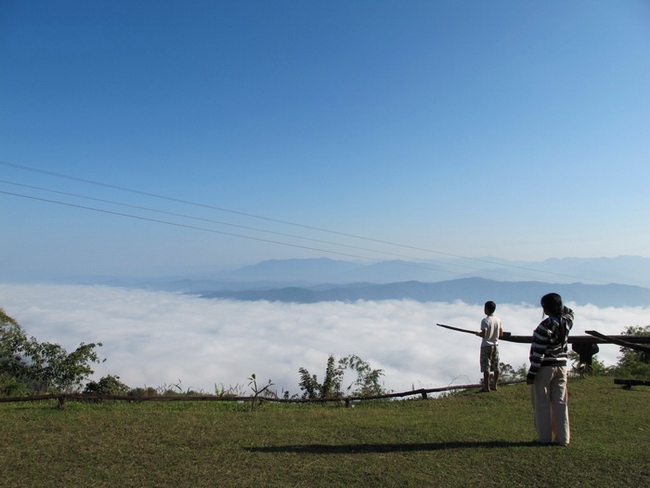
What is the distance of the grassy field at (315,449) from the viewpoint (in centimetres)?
546

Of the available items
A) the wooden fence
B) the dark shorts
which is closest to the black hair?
the dark shorts

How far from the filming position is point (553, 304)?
6566 millimetres

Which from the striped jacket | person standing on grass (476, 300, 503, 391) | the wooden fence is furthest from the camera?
person standing on grass (476, 300, 503, 391)

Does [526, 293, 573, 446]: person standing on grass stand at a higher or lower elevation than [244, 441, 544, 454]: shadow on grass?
higher

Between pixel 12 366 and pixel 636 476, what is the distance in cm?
2040

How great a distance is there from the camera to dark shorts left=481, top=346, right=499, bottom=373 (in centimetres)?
1111

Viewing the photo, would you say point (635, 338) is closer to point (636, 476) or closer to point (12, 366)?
point (636, 476)

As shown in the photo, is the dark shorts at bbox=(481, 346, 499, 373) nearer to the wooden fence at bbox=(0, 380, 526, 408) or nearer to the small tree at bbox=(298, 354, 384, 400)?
the wooden fence at bbox=(0, 380, 526, 408)

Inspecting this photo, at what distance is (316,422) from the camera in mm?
8594

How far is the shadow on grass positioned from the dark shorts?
14.5ft

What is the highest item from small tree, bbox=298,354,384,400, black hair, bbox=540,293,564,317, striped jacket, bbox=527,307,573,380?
black hair, bbox=540,293,564,317

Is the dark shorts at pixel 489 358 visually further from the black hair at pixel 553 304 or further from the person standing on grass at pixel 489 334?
the black hair at pixel 553 304

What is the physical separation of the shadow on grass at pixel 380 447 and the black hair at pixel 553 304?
175cm

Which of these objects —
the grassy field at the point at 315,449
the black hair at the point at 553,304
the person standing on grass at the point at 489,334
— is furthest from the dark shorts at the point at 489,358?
the black hair at the point at 553,304
